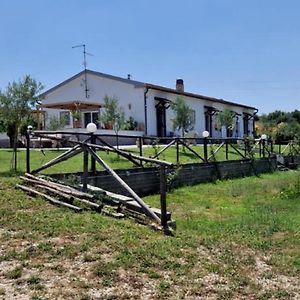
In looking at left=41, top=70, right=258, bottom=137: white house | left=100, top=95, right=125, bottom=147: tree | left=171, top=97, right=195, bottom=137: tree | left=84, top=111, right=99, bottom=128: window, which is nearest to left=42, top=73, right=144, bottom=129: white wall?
left=41, top=70, right=258, bottom=137: white house

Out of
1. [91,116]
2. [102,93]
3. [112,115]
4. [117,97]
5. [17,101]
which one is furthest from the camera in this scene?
[102,93]

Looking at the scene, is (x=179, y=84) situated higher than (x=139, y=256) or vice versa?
(x=179, y=84)

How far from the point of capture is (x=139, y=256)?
206 inches

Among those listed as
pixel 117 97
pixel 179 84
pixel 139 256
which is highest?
pixel 179 84

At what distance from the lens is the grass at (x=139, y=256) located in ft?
A: 14.4

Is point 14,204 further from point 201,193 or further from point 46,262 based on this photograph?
point 201,193

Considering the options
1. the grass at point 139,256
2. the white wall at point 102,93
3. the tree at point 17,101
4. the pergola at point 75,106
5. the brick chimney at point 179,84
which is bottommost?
the grass at point 139,256

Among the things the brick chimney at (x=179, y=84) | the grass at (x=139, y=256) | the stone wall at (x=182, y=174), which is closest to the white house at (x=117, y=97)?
the brick chimney at (x=179, y=84)

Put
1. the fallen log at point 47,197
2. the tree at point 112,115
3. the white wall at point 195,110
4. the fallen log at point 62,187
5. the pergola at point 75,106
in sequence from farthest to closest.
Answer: the white wall at point 195,110 → the pergola at point 75,106 → the tree at point 112,115 → the fallen log at point 62,187 → the fallen log at point 47,197

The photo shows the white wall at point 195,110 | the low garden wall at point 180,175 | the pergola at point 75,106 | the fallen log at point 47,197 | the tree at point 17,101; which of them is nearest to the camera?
the fallen log at point 47,197

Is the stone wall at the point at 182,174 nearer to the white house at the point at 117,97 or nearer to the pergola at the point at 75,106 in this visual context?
the white house at the point at 117,97

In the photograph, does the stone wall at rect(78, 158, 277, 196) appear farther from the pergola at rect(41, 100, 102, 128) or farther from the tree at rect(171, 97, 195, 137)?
the pergola at rect(41, 100, 102, 128)

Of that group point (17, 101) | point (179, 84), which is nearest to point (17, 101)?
point (17, 101)

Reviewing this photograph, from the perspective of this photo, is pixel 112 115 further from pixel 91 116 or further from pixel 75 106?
pixel 91 116
